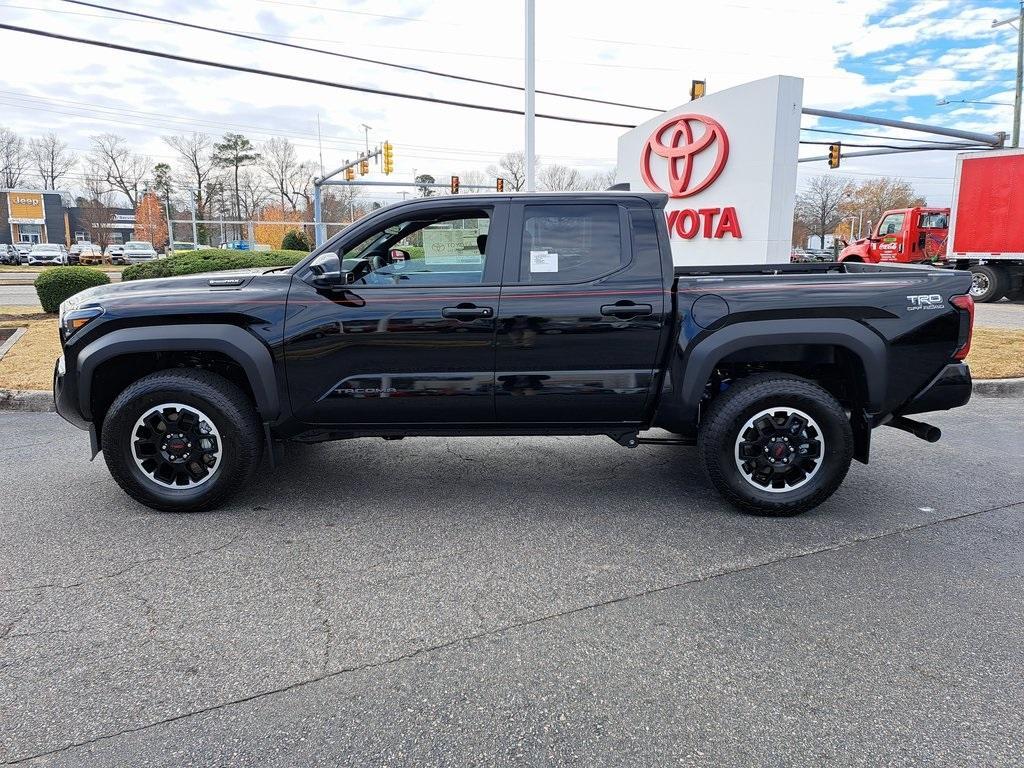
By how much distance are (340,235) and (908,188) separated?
78895 millimetres

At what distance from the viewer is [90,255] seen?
51.9 metres

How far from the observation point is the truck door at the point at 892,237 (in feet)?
71.5

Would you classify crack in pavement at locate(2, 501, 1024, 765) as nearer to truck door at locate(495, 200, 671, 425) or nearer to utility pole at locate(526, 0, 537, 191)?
truck door at locate(495, 200, 671, 425)

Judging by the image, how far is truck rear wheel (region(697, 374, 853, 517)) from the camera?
4141 mm

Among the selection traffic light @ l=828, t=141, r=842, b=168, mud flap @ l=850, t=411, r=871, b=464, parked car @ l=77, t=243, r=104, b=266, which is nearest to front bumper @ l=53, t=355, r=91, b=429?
mud flap @ l=850, t=411, r=871, b=464

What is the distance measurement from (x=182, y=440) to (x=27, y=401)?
4.07m

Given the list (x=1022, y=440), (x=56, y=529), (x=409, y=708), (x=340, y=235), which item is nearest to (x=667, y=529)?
(x=409, y=708)

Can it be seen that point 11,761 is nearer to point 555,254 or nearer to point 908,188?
point 555,254

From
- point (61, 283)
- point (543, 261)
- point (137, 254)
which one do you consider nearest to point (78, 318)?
point (543, 261)

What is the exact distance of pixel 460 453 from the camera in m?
5.62

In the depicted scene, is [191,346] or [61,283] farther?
[61,283]

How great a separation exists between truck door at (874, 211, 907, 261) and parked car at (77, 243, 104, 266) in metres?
46.0

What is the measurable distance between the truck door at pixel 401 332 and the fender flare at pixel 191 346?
16 cm

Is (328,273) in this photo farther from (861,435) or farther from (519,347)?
(861,435)
